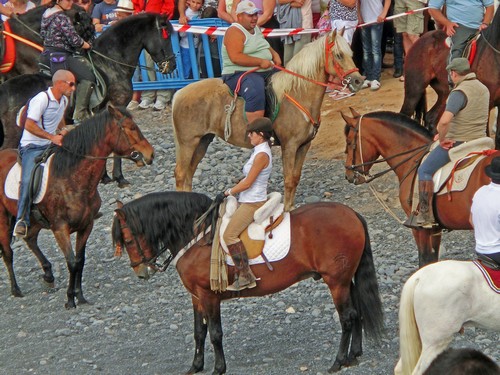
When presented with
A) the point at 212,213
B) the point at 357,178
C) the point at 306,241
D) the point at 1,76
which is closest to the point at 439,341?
the point at 306,241

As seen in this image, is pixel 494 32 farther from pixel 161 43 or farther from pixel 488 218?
pixel 488 218

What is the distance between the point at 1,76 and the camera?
61.6 ft

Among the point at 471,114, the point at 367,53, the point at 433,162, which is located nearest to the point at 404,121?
the point at 433,162

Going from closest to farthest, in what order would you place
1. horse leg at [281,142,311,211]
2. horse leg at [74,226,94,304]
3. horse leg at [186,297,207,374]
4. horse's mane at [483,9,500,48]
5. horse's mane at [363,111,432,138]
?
horse leg at [186,297,207,374] → horse's mane at [363,111,432,138] → horse leg at [74,226,94,304] → horse's mane at [483,9,500,48] → horse leg at [281,142,311,211]

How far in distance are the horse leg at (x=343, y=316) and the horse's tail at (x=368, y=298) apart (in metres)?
0.16

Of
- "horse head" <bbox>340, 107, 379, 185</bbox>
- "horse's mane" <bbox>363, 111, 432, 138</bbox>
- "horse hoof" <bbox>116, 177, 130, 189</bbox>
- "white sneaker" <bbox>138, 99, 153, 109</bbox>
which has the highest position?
"horse's mane" <bbox>363, 111, 432, 138</bbox>

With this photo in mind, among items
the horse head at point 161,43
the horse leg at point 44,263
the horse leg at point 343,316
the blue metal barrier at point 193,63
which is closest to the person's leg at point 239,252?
the horse leg at point 343,316

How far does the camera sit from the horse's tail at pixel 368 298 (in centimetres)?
1052

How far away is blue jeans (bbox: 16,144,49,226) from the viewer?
1305cm

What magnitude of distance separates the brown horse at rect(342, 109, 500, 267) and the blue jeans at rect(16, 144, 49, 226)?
12.5 feet

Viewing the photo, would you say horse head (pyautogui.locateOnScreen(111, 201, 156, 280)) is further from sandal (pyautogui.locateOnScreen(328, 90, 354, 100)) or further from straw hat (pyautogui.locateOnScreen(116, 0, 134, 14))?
straw hat (pyautogui.locateOnScreen(116, 0, 134, 14))

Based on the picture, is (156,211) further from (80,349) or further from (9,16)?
(9,16)

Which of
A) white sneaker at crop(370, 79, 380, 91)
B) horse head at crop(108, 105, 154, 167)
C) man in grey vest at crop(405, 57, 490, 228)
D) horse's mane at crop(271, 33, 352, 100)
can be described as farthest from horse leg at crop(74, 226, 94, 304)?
white sneaker at crop(370, 79, 380, 91)

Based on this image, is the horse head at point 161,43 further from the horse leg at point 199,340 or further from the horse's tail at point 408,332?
the horse's tail at point 408,332
